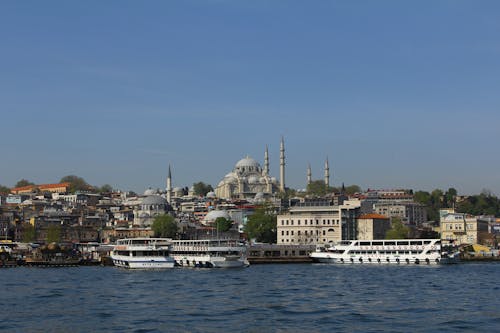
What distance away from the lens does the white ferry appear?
57.2 meters

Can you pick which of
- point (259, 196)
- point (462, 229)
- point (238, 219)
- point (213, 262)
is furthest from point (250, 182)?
point (213, 262)

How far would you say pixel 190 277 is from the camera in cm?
4644

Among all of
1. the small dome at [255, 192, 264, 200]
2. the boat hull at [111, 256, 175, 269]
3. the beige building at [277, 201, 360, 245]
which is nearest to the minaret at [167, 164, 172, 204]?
the small dome at [255, 192, 264, 200]

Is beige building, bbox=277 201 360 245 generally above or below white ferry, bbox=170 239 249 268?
above

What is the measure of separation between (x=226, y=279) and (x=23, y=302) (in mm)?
15039

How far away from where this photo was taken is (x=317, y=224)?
86312mm

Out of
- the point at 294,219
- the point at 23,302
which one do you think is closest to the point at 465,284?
the point at 23,302

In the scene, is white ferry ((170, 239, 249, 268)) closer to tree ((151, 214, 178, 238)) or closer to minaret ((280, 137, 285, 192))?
tree ((151, 214, 178, 238))

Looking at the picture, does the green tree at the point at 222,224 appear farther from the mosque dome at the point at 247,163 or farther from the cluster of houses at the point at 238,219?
the mosque dome at the point at 247,163

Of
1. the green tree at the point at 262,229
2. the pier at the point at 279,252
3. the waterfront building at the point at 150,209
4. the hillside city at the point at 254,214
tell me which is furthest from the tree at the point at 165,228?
the pier at the point at 279,252

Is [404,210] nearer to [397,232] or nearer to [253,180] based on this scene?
[397,232]

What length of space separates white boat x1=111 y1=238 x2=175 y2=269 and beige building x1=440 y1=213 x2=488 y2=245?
47.7m

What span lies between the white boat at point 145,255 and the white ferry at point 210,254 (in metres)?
1.88

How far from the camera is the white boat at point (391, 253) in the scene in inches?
2452
